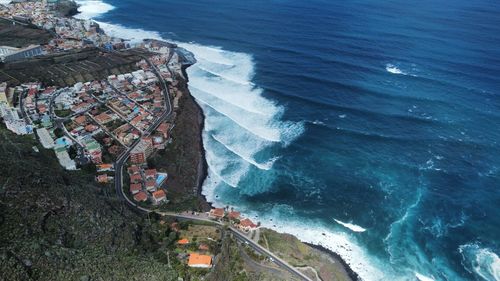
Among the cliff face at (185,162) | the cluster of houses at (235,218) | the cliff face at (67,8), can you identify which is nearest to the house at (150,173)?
the cliff face at (185,162)

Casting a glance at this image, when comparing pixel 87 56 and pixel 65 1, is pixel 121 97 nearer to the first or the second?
pixel 87 56

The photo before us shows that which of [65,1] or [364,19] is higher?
[364,19]

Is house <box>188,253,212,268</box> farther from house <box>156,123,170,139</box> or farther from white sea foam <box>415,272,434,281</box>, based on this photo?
house <box>156,123,170,139</box>

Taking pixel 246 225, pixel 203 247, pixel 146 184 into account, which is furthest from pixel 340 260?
pixel 146 184

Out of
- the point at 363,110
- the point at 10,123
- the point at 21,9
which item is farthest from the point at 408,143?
the point at 21,9

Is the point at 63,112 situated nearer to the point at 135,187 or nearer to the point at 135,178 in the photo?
the point at 135,178

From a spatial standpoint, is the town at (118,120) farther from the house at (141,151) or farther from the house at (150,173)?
the house at (141,151)
